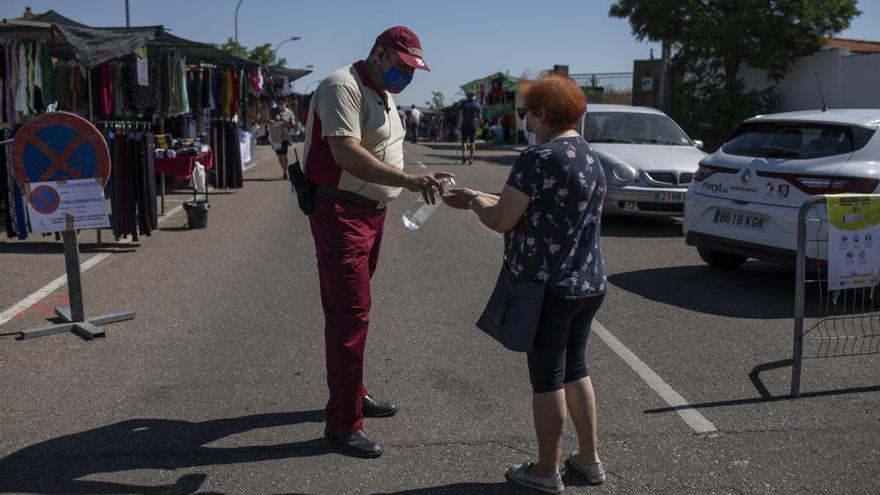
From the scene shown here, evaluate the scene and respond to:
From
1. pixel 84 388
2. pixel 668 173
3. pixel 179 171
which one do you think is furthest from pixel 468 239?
pixel 84 388

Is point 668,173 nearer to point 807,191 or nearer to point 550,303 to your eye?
point 807,191

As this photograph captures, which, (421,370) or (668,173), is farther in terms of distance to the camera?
(668,173)

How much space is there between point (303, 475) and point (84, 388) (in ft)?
6.10

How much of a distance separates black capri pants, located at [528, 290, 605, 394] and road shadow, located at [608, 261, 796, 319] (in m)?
3.65

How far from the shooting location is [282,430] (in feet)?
14.2

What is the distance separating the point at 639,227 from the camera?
39.7 ft

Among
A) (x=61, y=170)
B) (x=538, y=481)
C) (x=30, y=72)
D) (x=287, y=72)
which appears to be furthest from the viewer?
(x=287, y=72)

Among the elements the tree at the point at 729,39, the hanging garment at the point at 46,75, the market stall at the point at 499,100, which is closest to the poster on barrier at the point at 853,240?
the hanging garment at the point at 46,75

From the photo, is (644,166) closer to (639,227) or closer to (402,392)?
(639,227)

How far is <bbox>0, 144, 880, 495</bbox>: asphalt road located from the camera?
12.6 feet

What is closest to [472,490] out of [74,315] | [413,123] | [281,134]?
[74,315]

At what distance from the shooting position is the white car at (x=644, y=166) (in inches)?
448

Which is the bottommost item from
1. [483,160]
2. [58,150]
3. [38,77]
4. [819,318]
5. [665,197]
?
[819,318]

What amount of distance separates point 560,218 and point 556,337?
1.66 feet
